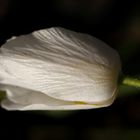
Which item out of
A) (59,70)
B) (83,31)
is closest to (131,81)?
(59,70)

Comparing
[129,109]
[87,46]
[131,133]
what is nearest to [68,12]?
[129,109]

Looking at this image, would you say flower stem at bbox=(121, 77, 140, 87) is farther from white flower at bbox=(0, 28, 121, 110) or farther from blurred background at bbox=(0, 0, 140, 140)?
blurred background at bbox=(0, 0, 140, 140)

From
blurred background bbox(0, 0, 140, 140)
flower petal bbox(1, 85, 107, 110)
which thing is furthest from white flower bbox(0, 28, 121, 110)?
blurred background bbox(0, 0, 140, 140)

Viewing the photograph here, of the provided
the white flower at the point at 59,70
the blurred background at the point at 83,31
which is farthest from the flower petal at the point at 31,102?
the blurred background at the point at 83,31

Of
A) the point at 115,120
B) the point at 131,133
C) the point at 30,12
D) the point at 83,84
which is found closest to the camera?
the point at 83,84

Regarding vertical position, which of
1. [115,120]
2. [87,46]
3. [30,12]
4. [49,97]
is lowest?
[115,120]

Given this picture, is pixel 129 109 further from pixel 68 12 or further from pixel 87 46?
pixel 87 46

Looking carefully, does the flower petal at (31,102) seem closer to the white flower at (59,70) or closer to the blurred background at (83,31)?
the white flower at (59,70)
